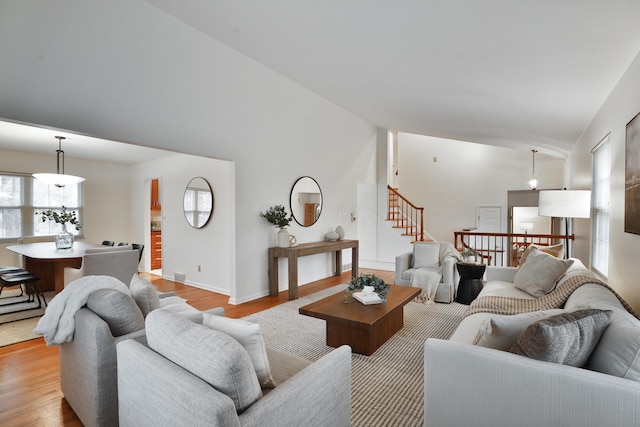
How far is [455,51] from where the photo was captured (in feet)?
8.70

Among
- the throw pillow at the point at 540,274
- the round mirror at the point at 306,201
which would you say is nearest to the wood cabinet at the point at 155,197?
the round mirror at the point at 306,201

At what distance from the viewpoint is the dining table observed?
157 inches

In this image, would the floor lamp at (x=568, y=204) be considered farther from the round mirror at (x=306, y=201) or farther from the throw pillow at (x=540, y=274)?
the round mirror at (x=306, y=201)

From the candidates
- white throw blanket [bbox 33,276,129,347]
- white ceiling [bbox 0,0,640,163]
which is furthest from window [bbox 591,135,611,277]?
white throw blanket [bbox 33,276,129,347]

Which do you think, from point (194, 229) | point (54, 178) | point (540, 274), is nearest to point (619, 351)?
point (540, 274)

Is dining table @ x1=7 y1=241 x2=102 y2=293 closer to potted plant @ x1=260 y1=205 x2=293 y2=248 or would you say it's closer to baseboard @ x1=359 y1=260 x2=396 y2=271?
potted plant @ x1=260 y1=205 x2=293 y2=248

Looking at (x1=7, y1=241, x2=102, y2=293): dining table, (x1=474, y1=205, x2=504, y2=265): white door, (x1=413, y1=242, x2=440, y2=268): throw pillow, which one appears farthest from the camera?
(x1=474, y1=205, x2=504, y2=265): white door

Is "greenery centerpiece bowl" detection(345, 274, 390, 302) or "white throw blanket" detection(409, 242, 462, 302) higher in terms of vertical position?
"greenery centerpiece bowl" detection(345, 274, 390, 302)

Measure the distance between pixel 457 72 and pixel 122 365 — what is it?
3.40m

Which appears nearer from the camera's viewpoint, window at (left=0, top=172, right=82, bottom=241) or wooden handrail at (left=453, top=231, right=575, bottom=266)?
wooden handrail at (left=453, top=231, right=575, bottom=266)

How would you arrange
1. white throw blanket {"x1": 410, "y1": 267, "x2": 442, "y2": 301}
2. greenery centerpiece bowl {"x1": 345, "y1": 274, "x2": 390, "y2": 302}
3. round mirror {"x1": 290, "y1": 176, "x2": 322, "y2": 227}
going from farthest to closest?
round mirror {"x1": 290, "y1": 176, "x2": 322, "y2": 227} < white throw blanket {"x1": 410, "y1": 267, "x2": 442, "y2": 301} < greenery centerpiece bowl {"x1": 345, "y1": 274, "x2": 390, "y2": 302}

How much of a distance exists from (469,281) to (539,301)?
1782mm

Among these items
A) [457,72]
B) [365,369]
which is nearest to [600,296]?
[365,369]

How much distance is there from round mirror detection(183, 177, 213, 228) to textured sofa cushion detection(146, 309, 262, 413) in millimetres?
4081
